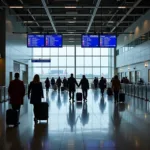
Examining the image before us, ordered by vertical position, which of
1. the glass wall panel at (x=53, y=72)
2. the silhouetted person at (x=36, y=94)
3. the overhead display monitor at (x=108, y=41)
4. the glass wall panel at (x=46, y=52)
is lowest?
the silhouetted person at (x=36, y=94)

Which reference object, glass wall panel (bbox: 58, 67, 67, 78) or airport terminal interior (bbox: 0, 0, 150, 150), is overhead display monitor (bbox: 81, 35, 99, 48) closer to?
airport terminal interior (bbox: 0, 0, 150, 150)

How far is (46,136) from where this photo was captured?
722 cm

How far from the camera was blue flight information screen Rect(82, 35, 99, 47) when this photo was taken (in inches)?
831

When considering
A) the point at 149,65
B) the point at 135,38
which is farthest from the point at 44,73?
the point at 149,65

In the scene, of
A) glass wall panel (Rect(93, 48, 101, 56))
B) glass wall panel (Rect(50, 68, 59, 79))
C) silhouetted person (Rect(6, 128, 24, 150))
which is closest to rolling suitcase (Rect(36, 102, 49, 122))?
silhouetted person (Rect(6, 128, 24, 150))

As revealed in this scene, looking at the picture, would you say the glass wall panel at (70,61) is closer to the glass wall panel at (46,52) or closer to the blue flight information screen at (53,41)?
the glass wall panel at (46,52)

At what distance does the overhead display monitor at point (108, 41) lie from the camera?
2103 centimetres

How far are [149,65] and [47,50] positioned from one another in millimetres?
25932

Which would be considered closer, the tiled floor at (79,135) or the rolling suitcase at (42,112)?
the tiled floor at (79,135)

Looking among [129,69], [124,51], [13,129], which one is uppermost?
[124,51]

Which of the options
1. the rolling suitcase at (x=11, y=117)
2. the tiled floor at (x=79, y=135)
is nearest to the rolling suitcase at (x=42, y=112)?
the tiled floor at (x=79, y=135)

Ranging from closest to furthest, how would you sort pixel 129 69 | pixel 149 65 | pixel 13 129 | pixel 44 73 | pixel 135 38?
pixel 13 129 < pixel 149 65 < pixel 135 38 < pixel 129 69 < pixel 44 73

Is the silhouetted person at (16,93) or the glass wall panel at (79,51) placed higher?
the glass wall panel at (79,51)

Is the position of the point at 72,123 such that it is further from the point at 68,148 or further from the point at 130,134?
the point at 68,148
